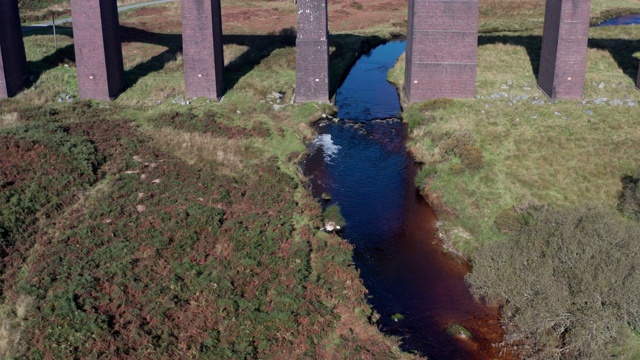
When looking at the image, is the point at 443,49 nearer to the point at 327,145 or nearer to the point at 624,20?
the point at 327,145

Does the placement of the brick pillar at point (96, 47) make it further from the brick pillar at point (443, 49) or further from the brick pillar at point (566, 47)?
the brick pillar at point (566, 47)

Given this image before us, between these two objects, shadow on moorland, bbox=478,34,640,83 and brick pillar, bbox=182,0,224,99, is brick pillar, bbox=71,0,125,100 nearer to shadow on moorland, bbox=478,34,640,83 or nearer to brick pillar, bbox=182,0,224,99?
brick pillar, bbox=182,0,224,99

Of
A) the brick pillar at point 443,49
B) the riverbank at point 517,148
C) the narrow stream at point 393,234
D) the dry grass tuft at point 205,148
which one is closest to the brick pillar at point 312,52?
the narrow stream at point 393,234

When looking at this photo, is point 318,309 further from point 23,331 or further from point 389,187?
point 389,187

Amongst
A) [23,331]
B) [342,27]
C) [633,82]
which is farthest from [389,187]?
[342,27]

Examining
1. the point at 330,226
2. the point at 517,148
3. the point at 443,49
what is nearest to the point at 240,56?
the point at 443,49
